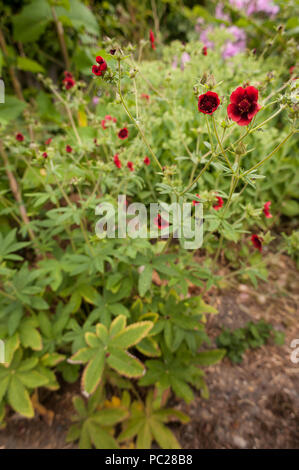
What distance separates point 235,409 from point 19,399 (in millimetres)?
930

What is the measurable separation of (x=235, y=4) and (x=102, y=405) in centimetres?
378

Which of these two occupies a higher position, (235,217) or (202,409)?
(235,217)

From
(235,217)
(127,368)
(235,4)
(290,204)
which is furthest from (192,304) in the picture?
(235,4)

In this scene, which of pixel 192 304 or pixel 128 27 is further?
pixel 128 27

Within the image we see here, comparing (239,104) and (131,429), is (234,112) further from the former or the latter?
(131,429)

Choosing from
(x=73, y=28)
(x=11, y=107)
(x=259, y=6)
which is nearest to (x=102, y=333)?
(x=11, y=107)

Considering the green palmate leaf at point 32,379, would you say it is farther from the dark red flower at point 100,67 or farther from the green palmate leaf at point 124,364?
the dark red flower at point 100,67

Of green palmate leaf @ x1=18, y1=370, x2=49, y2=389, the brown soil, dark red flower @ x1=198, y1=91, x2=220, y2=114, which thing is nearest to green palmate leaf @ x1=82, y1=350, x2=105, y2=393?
green palmate leaf @ x1=18, y1=370, x2=49, y2=389

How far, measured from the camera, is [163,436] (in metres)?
1.13

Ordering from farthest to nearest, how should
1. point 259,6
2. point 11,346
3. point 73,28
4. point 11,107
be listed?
point 259,6, point 73,28, point 11,107, point 11,346

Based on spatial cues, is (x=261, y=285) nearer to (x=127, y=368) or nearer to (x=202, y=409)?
(x=202, y=409)

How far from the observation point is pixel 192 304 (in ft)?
4.12

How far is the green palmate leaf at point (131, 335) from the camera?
1031mm

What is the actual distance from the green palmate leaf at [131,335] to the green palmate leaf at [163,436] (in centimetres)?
41
